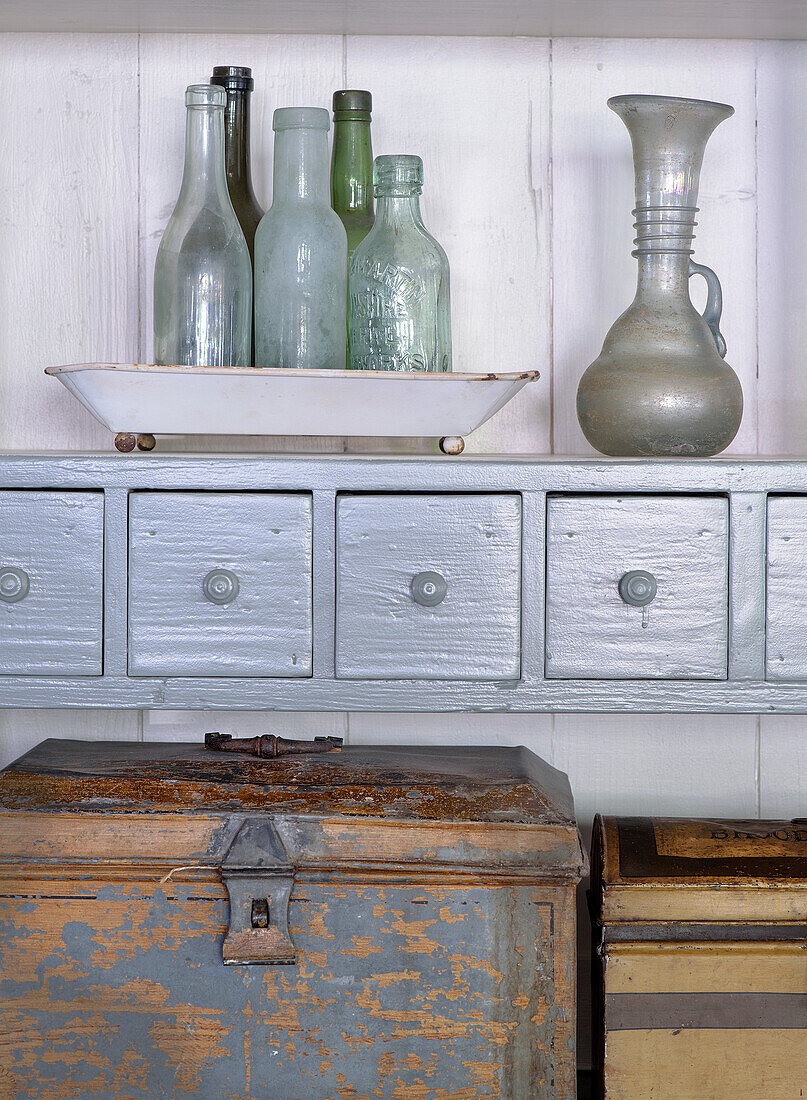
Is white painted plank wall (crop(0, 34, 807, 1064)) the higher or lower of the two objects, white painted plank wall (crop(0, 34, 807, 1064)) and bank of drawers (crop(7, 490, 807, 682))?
the higher

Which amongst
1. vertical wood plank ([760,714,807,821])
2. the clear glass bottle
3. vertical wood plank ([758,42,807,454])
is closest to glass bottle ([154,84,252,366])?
the clear glass bottle

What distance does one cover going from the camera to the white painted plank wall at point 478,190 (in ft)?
4.21

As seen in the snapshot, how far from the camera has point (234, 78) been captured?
3.87 feet

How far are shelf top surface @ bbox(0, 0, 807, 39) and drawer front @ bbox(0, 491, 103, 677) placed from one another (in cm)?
60

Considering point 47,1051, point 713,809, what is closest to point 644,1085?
point 713,809

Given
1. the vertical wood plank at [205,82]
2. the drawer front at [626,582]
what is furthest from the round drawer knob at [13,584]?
the drawer front at [626,582]

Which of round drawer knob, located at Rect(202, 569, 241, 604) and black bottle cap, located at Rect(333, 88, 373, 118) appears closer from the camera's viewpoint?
round drawer knob, located at Rect(202, 569, 241, 604)

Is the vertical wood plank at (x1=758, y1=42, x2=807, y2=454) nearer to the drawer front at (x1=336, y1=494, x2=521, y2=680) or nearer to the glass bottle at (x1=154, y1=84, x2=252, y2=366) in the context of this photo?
the drawer front at (x1=336, y1=494, x2=521, y2=680)

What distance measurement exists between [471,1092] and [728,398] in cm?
71

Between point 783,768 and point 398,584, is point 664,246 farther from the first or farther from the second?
point 783,768

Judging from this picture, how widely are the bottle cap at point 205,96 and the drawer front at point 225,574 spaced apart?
42cm

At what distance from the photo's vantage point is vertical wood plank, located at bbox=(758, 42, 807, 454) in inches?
50.8

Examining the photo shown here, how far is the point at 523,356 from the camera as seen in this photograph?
1301mm

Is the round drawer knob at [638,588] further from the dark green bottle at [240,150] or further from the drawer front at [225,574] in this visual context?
the dark green bottle at [240,150]
